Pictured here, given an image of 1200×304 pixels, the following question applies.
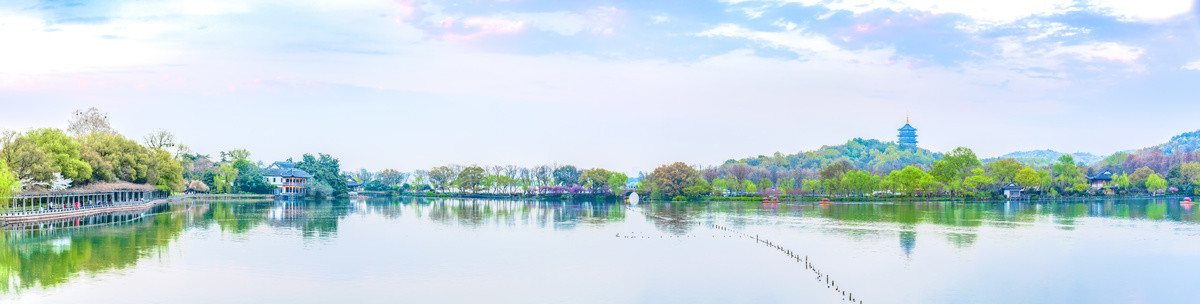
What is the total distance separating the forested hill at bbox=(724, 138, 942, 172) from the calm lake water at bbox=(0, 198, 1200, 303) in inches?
3806

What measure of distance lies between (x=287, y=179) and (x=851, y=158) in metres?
127

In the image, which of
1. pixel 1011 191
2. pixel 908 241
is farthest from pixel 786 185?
pixel 908 241

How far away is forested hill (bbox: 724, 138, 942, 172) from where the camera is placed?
148000 millimetres

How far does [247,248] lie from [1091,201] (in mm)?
82708

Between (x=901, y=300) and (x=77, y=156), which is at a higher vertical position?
(x=77, y=156)

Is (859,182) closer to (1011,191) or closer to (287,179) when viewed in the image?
(1011,191)

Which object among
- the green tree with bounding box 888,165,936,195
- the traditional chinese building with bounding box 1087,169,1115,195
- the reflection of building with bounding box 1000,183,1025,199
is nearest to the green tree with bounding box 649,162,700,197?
the green tree with bounding box 888,165,936,195

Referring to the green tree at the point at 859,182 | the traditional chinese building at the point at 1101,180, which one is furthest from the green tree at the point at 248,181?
the traditional chinese building at the point at 1101,180

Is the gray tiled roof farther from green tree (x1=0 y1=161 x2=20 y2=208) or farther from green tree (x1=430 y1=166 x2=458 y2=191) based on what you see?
green tree (x1=0 y1=161 x2=20 y2=208)

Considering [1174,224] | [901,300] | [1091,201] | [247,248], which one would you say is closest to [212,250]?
[247,248]

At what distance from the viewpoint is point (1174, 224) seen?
150ft

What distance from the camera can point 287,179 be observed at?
333 ft

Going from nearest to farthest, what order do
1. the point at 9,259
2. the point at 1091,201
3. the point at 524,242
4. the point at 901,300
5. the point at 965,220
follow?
1. the point at 901,300
2. the point at 9,259
3. the point at 524,242
4. the point at 965,220
5. the point at 1091,201

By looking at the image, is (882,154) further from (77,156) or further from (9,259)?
(9,259)
